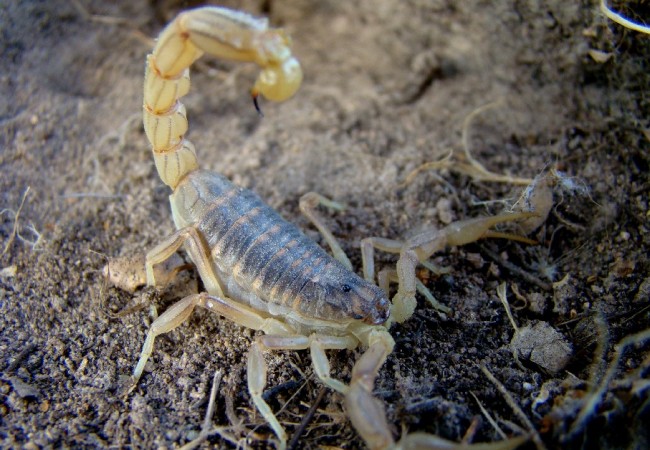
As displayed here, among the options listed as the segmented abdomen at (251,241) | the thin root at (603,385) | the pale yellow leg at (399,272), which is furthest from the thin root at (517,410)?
the segmented abdomen at (251,241)

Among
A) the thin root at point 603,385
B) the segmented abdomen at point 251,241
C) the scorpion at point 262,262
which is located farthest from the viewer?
the segmented abdomen at point 251,241

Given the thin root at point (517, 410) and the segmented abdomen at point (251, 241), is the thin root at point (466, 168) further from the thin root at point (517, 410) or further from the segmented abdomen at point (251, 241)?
the thin root at point (517, 410)

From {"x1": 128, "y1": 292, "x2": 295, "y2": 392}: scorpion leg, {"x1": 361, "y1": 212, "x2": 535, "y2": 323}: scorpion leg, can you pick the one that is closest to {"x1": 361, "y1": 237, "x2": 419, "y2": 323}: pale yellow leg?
{"x1": 361, "y1": 212, "x2": 535, "y2": 323}: scorpion leg

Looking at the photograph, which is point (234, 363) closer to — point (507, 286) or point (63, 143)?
point (507, 286)

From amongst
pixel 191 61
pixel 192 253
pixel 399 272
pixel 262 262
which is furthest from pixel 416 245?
pixel 191 61

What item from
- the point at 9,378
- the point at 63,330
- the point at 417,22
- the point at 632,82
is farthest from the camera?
the point at 417,22


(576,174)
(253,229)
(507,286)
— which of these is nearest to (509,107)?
(576,174)

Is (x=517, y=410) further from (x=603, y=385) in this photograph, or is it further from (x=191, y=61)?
(x=191, y=61)

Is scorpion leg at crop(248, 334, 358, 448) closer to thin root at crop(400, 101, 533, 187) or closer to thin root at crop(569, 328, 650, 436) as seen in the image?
thin root at crop(569, 328, 650, 436)
